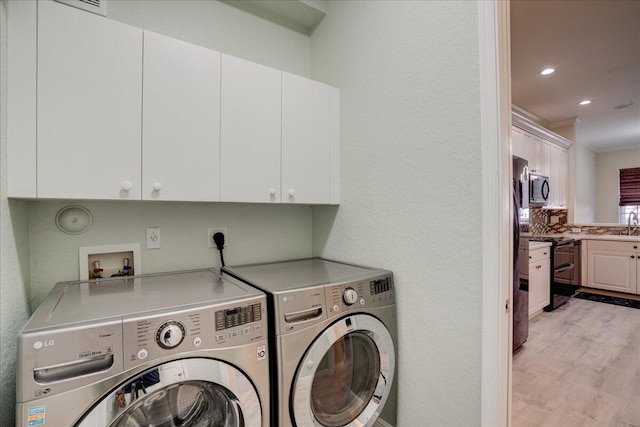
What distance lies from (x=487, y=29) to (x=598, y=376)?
2.82 meters

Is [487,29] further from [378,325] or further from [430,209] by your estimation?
[378,325]

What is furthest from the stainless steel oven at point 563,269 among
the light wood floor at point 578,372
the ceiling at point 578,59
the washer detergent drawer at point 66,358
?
the washer detergent drawer at point 66,358

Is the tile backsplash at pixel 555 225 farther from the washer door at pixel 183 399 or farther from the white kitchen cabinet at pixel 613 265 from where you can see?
the washer door at pixel 183 399

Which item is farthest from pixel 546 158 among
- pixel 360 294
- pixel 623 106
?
pixel 360 294

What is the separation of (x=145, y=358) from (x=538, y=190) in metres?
4.76

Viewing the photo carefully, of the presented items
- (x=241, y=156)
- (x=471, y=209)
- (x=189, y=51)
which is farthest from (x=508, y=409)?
(x=189, y=51)

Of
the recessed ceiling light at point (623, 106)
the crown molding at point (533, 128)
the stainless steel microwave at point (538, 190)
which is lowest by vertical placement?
the stainless steel microwave at point (538, 190)

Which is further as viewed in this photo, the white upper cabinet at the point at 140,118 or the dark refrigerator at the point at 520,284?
the dark refrigerator at the point at 520,284

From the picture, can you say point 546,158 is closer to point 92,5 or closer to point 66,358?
point 92,5

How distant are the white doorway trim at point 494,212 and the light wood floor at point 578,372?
1.15 meters

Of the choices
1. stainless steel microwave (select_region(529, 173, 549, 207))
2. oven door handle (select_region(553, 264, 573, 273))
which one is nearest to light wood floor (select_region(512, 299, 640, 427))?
oven door handle (select_region(553, 264, 573, 273))

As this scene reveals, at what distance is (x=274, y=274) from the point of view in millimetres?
1466

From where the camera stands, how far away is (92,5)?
4.13 ft

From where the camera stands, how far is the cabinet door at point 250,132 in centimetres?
140
